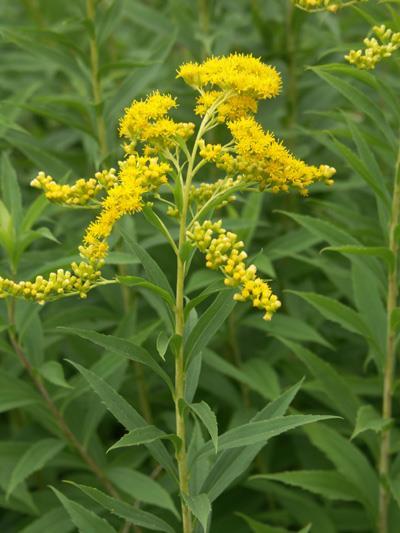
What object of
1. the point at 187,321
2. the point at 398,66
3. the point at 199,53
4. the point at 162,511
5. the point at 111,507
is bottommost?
the point at 111,507

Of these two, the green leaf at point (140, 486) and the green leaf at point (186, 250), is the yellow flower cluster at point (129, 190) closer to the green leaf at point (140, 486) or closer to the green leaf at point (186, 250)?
the green leaf at point (186, 250)

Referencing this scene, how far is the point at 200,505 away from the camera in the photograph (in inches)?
79.0

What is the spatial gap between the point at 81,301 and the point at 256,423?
175 cm

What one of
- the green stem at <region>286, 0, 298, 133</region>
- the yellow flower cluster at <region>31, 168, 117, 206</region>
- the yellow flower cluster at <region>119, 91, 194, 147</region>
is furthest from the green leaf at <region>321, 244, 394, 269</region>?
the green stem at <region>286, 0, 298, 133</region>

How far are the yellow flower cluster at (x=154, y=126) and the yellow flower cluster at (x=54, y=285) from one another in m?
0.34

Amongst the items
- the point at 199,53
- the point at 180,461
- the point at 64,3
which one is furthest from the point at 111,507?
the point at 64,3

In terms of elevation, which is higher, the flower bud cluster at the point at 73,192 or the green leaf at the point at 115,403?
the flower bud cluster at the point at 73,192

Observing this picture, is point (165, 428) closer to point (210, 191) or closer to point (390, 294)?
point (390, 294)

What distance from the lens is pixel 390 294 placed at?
2570mm

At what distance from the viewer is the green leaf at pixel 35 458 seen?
2.65 m

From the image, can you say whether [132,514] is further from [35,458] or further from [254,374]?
[254,374]

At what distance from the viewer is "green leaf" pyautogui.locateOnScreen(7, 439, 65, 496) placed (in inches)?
104

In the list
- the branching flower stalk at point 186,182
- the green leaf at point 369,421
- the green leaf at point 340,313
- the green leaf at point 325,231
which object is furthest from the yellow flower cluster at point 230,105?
the green leaf at point 369,421

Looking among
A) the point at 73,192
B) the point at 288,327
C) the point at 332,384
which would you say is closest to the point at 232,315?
the point at 288,327
